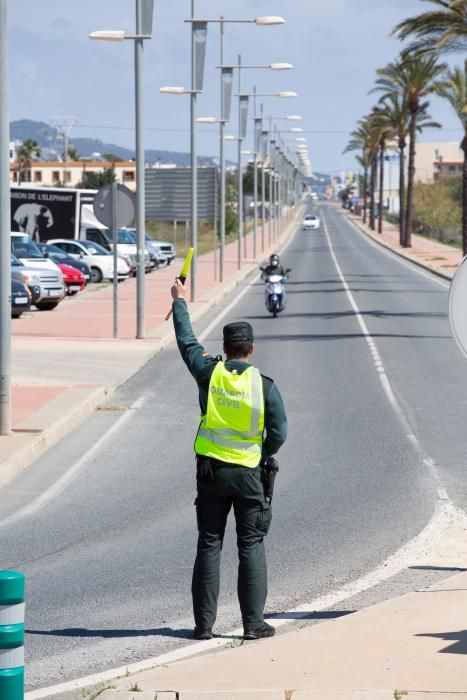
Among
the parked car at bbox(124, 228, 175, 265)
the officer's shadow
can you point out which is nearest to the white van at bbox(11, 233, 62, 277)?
the parked car at bbox(124, 228, 175, 265)

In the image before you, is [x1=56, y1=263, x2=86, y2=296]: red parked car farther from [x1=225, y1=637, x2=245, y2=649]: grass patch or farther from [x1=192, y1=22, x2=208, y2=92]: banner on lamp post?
[x1=225, y1=637, x2=245, y2=649]: grass patch

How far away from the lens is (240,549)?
25.7 feet

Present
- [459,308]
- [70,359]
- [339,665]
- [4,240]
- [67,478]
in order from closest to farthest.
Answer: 1. [339,665]
2. [459,308]
3. [67,478]
4. [4,240]
5. [70,359]

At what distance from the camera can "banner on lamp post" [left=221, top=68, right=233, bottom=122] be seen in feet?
163

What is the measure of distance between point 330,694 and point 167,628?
2034 mm

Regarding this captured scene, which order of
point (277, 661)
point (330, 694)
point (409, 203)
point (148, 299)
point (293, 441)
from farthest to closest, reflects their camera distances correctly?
1. point (409, 203)
2. point (148, 299)
3. point (293, 441)
4. point (277, 661)
5. point (330, 694)

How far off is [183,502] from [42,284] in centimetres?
2443

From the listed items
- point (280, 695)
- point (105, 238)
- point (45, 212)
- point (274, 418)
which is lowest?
point (105, 238)

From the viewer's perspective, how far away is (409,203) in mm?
86438

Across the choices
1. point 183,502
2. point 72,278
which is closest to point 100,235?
point 72,278

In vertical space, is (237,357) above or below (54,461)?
above

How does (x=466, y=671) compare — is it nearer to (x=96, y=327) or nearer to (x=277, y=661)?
(x=277, y=661)

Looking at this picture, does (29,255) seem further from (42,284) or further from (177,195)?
(177,195)

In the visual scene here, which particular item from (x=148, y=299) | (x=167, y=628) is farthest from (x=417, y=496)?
(x=148, y=299)
